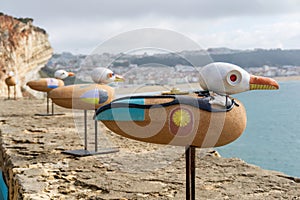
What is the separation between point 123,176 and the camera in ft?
9.50

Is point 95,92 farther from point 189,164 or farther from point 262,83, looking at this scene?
point 262,83

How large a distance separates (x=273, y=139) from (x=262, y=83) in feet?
18.5

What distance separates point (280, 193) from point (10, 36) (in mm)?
14733

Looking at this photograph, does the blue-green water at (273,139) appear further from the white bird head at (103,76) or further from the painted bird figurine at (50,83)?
the painted bird figurine at (50,83)

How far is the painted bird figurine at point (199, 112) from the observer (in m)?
1.89

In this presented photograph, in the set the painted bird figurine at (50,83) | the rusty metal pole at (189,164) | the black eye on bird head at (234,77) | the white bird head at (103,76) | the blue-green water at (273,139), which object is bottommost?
the blue-green water at (273,139)

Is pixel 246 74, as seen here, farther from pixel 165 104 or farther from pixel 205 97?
pixel 165 104

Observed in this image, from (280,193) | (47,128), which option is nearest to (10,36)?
(47,128)

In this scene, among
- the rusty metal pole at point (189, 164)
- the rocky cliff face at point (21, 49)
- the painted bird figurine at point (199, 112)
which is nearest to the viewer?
the painted bird figurine at point (199, 112)

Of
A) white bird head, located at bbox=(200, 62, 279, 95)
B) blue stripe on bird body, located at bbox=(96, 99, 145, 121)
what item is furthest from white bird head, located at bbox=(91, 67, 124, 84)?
white bird head, located at bbox=(200, 62, 279, 95)

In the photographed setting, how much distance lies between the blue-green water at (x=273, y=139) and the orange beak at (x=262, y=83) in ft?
8.91

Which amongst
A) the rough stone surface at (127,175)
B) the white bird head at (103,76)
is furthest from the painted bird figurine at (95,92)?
the rough stone surface at (127,175)

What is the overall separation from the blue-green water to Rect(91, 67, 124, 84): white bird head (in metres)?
1.74

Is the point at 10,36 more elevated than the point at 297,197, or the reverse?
the point at 10,36
